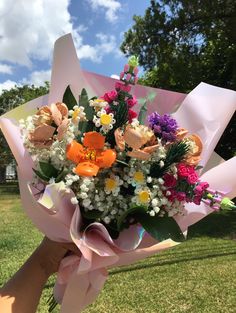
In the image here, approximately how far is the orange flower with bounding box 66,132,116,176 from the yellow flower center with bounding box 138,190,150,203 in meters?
0.14

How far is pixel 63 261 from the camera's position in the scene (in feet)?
5.58

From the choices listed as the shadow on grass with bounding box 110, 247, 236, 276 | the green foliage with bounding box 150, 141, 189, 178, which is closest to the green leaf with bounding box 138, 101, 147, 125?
the green foliage with bounding box 150, 141, 189, 178

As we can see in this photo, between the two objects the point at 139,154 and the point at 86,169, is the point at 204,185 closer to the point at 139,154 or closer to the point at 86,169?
the point at 139,154

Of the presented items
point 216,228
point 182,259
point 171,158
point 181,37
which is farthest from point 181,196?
point 181,37

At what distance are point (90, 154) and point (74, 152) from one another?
5 centimetres

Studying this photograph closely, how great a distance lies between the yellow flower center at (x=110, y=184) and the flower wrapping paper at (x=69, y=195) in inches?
5.0

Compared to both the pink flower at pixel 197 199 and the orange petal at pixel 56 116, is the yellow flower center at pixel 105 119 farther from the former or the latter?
the pink flower at pixel 197 199

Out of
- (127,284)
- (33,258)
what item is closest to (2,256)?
(127,284)

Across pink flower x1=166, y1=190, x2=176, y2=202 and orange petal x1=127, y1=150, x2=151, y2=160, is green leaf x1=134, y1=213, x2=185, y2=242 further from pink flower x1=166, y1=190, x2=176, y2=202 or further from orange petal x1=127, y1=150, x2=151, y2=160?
orange petal x1=127, y1=150, x2=151, y2=160

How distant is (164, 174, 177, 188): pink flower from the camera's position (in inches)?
62.6

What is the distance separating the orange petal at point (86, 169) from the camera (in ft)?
4.85

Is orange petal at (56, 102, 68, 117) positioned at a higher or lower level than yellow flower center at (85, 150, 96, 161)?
higher

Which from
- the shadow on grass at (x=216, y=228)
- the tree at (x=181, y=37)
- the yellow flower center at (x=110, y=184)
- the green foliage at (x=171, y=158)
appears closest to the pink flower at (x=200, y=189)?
the green foliage at (x=171, y=158)

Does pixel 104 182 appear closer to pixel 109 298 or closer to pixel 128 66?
pixel 128 66
